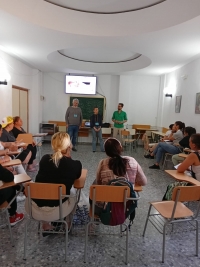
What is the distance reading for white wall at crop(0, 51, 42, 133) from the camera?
4.67 metres

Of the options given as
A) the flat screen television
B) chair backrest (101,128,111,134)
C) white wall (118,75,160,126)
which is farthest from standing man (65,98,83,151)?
white wall (118,75,160,126)

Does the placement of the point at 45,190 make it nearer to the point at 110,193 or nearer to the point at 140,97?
the point at 110,193

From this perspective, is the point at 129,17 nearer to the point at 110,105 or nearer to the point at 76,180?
the point at 76,180

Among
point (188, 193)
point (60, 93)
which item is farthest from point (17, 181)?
point (60, 93)

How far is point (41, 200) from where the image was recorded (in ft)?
5.93

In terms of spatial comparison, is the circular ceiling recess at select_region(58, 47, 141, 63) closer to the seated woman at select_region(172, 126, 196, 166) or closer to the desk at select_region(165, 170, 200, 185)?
the seated woman at select_region(172, 126, 196, 166)

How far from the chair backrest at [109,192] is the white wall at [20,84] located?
3.80 meters

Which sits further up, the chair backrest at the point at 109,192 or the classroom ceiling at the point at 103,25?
the classroom ceiling at the point at 103,25

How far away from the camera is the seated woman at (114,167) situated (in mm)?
1880

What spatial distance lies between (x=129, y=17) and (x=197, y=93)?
246cm

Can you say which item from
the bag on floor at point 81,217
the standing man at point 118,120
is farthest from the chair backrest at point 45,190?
the standing man at point 118,120

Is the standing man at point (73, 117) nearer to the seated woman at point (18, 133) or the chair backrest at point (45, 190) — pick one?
the seated woman at point (18, 133)

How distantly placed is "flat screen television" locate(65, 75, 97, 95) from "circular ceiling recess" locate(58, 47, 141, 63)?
888 millimetres

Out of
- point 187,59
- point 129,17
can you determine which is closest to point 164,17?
point 129,17
